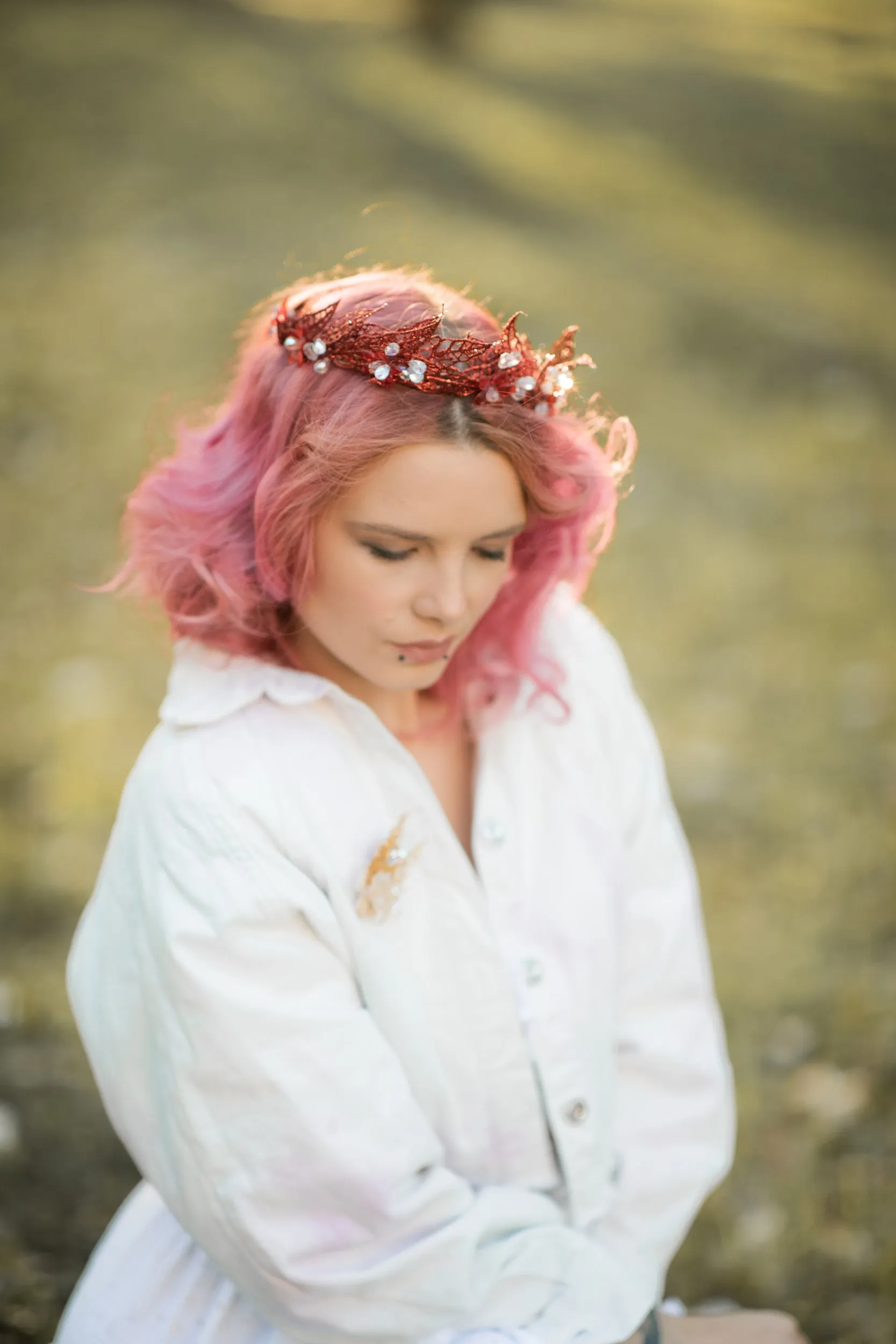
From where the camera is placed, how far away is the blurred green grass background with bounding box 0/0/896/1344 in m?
2.91

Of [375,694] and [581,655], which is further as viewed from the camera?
[581,655]

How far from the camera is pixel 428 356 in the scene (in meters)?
1.51

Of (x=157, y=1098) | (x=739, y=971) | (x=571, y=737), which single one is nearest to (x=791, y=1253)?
(x=739, y=971)

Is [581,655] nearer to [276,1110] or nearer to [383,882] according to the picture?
[383,882]

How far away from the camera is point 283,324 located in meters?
1.62

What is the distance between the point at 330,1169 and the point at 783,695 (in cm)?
333

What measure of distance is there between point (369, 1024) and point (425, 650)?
50 centimetres

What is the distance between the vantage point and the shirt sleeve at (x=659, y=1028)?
1953 millimetres

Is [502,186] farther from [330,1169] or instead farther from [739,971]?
[330,1169]

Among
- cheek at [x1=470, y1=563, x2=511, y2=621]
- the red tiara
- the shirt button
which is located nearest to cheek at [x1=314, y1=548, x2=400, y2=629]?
cheek at [x1=470, y1=563, x2=511, y2=621]

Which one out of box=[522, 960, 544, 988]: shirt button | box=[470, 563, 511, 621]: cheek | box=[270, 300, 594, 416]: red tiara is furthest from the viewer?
box=[522, 960, 544, 988]: shirt button

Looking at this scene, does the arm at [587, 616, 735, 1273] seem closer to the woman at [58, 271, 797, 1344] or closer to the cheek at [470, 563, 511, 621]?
the woman at [58, 271, 797, 1344]

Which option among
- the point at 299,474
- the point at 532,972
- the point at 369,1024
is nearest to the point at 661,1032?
the point at 532,972

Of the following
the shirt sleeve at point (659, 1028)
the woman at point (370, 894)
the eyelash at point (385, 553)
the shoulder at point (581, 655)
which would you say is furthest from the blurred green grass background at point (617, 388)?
the shirt sleeve at point (659, 1028)
